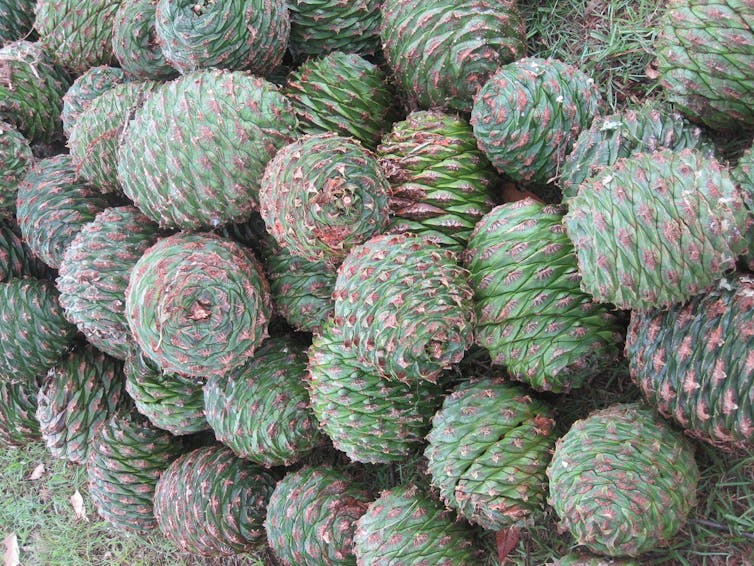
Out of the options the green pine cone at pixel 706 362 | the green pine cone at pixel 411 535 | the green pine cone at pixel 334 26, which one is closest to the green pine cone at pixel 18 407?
the green pine cone at pixel 411 535

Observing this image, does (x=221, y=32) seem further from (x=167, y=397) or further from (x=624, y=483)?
(x=624, y=483)

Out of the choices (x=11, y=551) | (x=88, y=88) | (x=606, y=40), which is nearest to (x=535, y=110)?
(x=606, y=40)

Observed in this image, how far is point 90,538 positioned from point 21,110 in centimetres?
134

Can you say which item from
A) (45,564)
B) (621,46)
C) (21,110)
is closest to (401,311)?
(621,46)

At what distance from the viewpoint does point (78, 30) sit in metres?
1.85

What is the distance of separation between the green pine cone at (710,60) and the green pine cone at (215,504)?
1282 millimetres

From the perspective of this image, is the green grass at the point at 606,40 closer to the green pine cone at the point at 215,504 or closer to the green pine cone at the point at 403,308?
the green pine cone at the point at 403,308

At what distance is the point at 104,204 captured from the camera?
72.8 inches

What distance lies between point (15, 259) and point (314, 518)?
120 cm

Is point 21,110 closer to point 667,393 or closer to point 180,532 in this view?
point 180,532

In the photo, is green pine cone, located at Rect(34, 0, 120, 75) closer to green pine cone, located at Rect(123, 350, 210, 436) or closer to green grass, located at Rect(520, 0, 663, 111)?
green pine cone, located at Rect(123, 350, 210, 436)

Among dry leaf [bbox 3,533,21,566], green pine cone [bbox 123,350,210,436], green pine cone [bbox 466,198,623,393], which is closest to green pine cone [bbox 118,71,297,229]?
green pine cone [bbox 123,350,210,436]

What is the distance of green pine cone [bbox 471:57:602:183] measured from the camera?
1342mm

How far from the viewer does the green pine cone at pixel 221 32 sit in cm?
148
